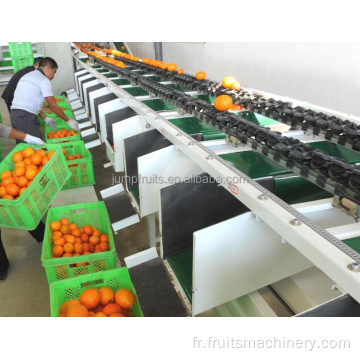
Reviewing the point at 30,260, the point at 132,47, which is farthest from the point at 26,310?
the point at 132,47

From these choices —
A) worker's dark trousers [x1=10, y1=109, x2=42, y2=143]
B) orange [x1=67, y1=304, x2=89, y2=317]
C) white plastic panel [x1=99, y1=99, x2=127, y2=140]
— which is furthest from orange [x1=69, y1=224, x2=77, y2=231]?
worker's dark trousers [x1=10, y1=109, x2=42, y2=143]

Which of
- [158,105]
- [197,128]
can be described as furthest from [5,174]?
[197,128]

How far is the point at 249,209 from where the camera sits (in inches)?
67.2

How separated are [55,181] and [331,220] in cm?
257

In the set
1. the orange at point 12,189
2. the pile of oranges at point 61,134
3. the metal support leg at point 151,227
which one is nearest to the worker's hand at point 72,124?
the pile of oranges at point 61,134

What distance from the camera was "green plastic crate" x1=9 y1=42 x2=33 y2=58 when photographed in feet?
25.1

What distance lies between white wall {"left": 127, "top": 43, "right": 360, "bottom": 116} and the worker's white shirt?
11.5 feet

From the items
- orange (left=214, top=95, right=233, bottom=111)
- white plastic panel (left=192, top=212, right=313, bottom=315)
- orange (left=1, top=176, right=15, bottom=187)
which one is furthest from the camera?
orange (left=1, top=176, right=15, bottom=187)

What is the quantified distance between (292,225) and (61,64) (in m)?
8.90

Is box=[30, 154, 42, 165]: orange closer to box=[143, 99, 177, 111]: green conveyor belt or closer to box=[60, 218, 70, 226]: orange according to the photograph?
box=[60, 218, 70, 226]: orange

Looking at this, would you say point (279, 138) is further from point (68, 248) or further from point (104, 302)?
point (68, 248)

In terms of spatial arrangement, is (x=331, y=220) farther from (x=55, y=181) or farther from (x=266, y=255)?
(x=55, y=181)

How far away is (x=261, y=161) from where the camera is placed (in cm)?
181

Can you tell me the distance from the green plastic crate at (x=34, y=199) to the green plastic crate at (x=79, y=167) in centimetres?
75
